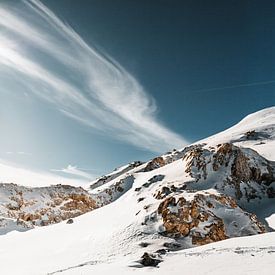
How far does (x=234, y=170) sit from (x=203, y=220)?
1437cm

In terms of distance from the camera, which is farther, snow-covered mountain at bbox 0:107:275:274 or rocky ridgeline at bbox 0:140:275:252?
rocky ridgeline at bbox 0:140:275:252

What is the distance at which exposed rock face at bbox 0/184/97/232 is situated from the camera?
56.8 m

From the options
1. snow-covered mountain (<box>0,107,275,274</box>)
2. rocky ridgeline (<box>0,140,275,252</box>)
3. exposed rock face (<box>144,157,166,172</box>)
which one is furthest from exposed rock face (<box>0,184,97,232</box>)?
exposed rock face (<box>144,157,166,172</box>)

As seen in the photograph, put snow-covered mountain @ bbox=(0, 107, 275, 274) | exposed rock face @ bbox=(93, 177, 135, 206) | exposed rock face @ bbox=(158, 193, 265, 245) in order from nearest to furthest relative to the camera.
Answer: snow-covered mountain @ bbox=(0, 107, 275, 274)
exposed rock face @ bbox=(158, 193, 265, 245)
exposed rock face @ bbox=(93, 177, 135, 206)

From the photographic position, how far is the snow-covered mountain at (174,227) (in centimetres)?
2208

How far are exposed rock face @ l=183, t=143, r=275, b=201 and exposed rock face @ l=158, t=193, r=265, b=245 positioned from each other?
26.1ft

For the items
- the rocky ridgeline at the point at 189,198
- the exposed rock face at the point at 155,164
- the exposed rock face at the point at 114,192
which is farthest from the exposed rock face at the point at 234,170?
the exposed rock face at the point at 155,164

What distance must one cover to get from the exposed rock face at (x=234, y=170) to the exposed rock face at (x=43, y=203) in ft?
84.8

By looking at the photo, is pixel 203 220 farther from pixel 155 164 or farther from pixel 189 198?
pixel 155 164

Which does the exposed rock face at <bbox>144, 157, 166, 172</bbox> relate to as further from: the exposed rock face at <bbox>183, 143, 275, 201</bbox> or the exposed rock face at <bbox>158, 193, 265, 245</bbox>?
the exposed rock face at <bbox>158, 193, 265, 245</bbox>

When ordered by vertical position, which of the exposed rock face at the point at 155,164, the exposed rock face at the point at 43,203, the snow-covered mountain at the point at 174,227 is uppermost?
the exposed rock face at the point at 155,164

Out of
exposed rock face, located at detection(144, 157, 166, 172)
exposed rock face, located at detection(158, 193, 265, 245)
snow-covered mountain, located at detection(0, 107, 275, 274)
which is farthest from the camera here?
exposed rock face, located at detection(144, 157, 166, 172)

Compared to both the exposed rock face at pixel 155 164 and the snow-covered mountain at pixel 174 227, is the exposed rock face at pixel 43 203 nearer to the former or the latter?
the snow-covered mountain at pixel 174 227

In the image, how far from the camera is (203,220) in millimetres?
32125
